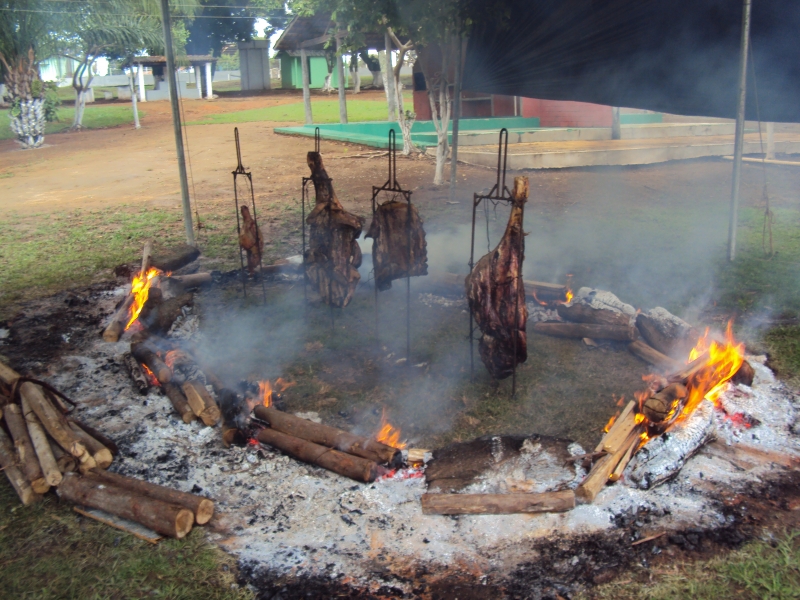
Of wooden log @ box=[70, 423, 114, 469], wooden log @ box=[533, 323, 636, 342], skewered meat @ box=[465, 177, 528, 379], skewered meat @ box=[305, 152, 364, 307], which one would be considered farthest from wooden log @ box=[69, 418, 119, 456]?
wooden log @ box=[533, 323, 636, 342]

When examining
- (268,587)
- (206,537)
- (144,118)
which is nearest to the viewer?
(268,587)

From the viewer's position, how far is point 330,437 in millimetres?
4211

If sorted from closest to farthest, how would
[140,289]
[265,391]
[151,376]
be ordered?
[265,391]
[151,376]
[140,289]

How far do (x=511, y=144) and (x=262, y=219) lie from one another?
9.43 m

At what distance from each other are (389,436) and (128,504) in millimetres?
1820

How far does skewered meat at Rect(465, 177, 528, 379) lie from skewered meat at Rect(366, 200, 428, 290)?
0.87 meters

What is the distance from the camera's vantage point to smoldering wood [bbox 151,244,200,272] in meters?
7.38

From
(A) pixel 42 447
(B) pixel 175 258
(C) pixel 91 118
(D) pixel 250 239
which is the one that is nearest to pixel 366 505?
(A) pixel 42 447

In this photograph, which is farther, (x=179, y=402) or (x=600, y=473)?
(x=179, y=402)

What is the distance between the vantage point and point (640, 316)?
557 centimetres

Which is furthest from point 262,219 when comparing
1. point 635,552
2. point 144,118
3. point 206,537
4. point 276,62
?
point 276,62

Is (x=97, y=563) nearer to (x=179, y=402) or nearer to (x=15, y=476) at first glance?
(x=15, y=476)

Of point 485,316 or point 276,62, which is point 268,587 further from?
point 276,62

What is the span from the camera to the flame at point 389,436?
442cm
